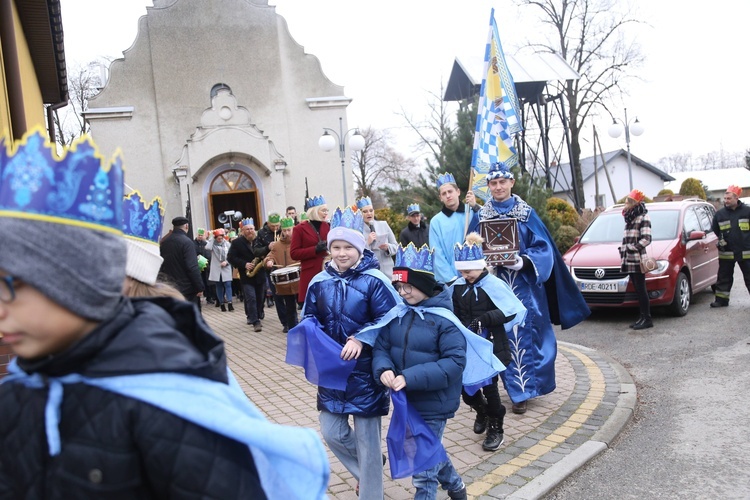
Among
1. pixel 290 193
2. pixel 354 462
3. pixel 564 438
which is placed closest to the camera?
pixel 354 462

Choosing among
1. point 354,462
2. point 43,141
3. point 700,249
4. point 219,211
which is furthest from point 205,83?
point 43,141

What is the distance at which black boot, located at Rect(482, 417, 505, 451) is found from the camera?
4.94 meters

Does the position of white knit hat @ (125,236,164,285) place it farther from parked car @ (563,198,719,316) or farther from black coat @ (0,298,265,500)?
parked car @ (563,198,719,316)

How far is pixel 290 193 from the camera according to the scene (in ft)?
85.7

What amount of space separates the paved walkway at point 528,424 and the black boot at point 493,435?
0.15 ft

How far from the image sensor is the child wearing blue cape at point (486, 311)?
195 inches

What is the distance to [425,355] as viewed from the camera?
3.64m

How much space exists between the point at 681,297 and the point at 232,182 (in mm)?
18034

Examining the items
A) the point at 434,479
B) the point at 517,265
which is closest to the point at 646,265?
the point at 517,265

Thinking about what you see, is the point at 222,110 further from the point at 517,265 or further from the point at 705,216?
the point at 517,265

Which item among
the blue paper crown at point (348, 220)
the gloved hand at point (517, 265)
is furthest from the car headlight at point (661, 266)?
the blue paper crown at point (348, 220)

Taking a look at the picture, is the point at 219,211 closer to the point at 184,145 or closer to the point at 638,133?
the point at 184,145

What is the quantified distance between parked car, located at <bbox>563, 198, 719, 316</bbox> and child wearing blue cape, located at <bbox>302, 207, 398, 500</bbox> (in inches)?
277

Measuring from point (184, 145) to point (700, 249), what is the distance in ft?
62.6
